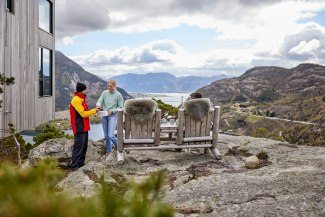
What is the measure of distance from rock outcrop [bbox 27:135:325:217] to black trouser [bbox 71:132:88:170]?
0.50m

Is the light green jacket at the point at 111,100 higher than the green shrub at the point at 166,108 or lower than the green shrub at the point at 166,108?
higher

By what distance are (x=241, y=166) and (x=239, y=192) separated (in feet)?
11.4

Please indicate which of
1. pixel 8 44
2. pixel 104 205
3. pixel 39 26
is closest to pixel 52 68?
pixel 39 26

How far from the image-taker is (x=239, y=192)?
5949mm

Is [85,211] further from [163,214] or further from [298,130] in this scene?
[298,130]

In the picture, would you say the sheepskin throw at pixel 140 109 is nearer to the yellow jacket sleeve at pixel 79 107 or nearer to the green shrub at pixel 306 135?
the yellow jacket sleeve at pixel 79 107

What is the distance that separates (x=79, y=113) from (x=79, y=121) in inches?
11.3

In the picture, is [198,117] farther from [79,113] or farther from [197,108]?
[79,113]

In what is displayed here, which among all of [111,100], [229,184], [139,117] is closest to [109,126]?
[111,100]

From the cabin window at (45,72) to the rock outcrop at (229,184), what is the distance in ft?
35.2

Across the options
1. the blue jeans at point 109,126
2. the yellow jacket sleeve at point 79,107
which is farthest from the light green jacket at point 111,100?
the yellow jacket sleeve at point 79,107

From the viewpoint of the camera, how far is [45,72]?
66.4ft

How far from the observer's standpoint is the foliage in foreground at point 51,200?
809 mm

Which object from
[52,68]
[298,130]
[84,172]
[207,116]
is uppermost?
[52,68]
